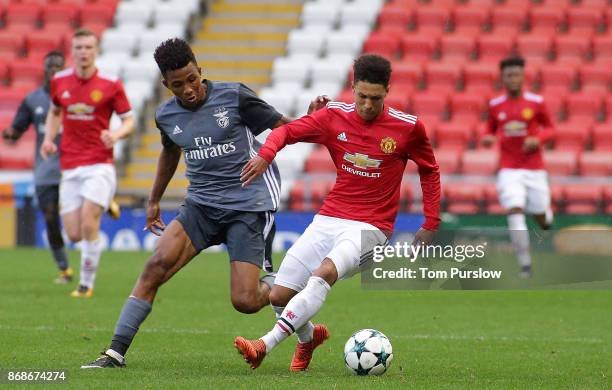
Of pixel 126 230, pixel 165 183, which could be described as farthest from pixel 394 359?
pixel 126 230

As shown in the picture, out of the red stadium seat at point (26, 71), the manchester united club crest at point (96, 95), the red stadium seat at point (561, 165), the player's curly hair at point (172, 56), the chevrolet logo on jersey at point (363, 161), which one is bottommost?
the red stadium seat at point (26, 71)

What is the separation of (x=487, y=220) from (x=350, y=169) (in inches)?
409

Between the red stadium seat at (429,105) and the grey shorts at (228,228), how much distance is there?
45.8 ft

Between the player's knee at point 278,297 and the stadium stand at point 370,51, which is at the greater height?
the player's knee at point 278,297

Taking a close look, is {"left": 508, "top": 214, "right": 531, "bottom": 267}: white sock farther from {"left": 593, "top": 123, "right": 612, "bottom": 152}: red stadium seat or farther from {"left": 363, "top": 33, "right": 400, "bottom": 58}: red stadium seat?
{"left": 363, "top": 33, "right": 400, "bottom": 58}: red stadium seat

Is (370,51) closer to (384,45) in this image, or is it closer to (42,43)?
(384,45)

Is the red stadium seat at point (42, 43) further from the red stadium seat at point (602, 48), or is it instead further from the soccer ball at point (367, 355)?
the soccer ball at point (367, 355)

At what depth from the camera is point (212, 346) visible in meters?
8.52

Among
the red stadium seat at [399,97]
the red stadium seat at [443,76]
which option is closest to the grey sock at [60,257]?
the red stadium seat at [399,97]

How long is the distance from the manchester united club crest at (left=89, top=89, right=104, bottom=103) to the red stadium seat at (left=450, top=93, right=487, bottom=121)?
417 inches

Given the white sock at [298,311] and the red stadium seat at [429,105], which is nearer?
the white sock at [298,311]

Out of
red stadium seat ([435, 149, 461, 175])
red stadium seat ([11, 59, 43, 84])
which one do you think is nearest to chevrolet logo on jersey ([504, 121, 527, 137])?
red stadium seat ([435, 149, 461, 175])

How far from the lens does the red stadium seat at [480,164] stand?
1948 centimetres

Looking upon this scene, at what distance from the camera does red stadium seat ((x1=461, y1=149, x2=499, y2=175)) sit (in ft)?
63.9
